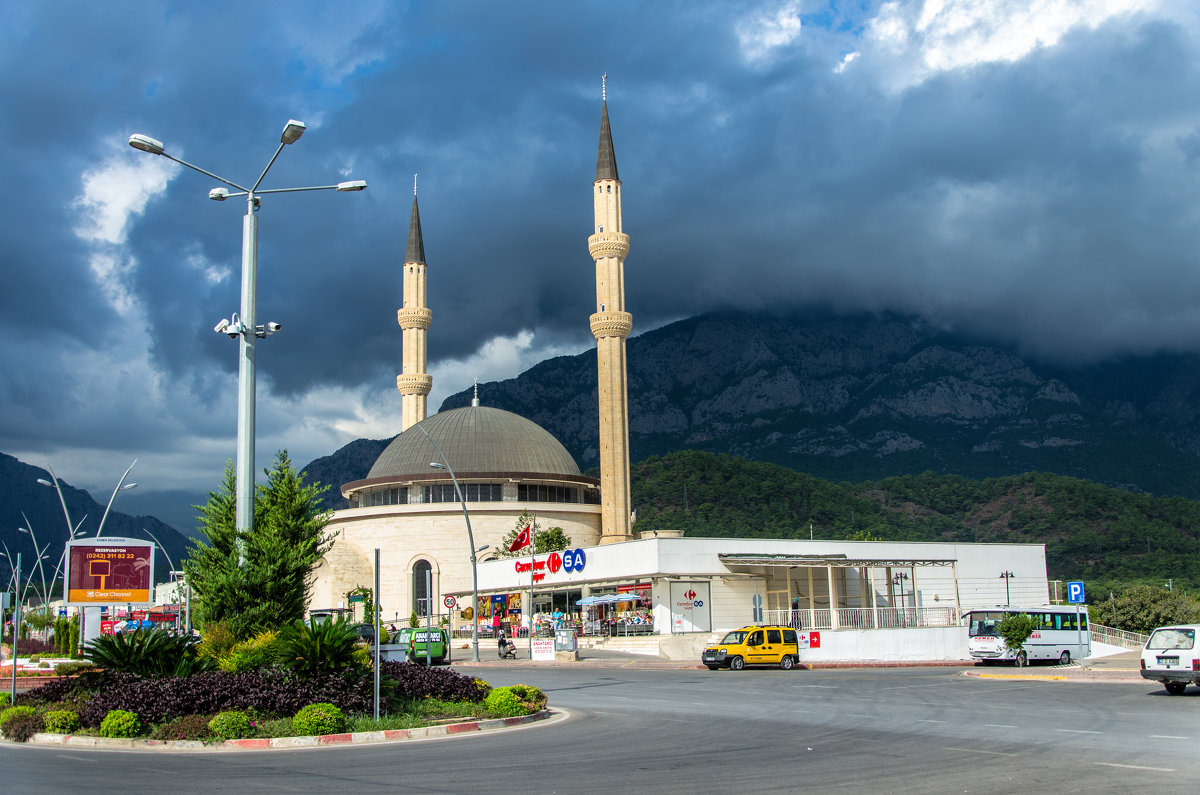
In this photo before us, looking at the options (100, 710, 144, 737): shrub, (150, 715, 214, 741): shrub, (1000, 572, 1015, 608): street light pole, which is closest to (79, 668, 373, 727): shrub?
(100, 710, 144, 737): shrub

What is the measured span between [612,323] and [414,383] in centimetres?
2207

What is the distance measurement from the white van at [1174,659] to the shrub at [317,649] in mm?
16387

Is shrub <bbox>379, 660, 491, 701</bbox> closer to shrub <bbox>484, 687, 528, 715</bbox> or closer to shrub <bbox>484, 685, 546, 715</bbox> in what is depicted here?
shrub <bbox>484, 685, 546, 715</bbox>

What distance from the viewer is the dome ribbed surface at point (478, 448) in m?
72.1

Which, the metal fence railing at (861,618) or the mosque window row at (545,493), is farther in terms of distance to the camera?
the mosque window row at (545,493)

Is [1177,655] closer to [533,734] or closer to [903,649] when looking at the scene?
[533,734]

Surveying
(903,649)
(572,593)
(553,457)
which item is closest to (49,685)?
(903,649)

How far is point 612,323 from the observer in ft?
216

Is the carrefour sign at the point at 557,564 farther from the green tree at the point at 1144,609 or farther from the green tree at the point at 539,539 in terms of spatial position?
the green tree at the point at 1144,609

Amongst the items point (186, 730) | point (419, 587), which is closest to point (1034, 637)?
point (186, 730)

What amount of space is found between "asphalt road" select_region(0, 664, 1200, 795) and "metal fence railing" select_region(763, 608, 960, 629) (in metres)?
20.6

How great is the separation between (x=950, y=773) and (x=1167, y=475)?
179913 millimetres

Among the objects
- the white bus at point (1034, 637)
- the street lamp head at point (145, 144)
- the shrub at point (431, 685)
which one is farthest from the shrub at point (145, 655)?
the white bus at point (1034, 637)

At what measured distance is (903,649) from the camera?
43.2m
